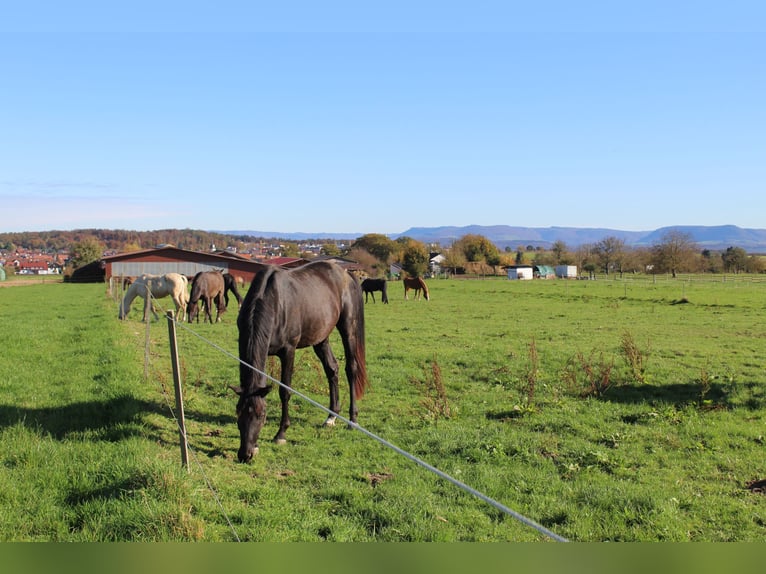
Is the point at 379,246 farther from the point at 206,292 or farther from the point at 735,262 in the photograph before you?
the point at 206,292

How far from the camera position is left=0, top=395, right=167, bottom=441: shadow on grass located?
6.43 meters

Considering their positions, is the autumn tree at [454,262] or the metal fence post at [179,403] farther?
the autumn tree at [454,262]

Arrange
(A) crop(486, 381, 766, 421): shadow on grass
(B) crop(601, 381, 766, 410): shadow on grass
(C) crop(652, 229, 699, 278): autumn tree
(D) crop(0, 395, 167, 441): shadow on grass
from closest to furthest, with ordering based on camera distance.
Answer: (D) crop(0, 395, 167, 441): shadow on grass → (A) crop(486, 381, 766, 421): shadow on grass → (B) crop(601, 381, 766, 410): shadow on grass → (C) crop(652, 229, 699, 278): autumn tree

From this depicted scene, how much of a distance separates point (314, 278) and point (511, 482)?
3.94 m

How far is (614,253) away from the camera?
297 ft

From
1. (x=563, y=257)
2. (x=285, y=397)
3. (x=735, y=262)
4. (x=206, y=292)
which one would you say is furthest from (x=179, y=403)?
(x=563, y=257)

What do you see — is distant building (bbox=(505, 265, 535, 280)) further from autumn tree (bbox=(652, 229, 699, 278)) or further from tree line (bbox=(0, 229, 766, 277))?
autumn tree (bbox=(652, 229, 699, 278))

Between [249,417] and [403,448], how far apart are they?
189cm

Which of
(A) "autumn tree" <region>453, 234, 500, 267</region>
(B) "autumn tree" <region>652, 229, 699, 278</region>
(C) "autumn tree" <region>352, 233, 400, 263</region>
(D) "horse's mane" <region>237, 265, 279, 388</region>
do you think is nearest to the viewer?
(D) "horse's mane" <region>237, 265, 279, 388</region>

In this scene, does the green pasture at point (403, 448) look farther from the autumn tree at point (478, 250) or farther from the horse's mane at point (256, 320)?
the autumn tree at point (478, 250)

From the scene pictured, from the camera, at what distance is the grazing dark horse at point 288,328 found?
601 cm

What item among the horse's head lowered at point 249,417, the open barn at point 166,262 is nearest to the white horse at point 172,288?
the horse's head lowered at point 249,417

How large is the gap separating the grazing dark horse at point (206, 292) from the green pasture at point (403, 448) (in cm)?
698

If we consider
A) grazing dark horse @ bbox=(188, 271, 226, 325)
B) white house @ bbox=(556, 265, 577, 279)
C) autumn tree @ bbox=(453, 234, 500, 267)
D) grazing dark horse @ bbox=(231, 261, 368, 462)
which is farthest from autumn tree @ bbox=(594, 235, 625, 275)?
grazing dark horse @ bbox=(231, 261, 368, 462)
